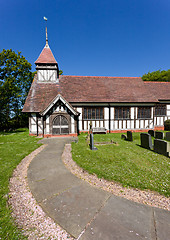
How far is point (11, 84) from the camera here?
74.3 ft

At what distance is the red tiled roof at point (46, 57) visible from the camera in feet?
58.5

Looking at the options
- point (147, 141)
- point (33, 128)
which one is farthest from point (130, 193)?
point (33, 128)

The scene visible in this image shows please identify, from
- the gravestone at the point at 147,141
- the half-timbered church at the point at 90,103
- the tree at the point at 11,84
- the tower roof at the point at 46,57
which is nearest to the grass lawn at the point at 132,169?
the gravestone at the point at 147,141

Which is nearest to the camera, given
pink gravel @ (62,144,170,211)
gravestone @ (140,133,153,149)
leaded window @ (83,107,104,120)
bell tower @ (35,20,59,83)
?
pink gravel @ (62,144,170,211)

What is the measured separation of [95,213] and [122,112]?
50.3ft

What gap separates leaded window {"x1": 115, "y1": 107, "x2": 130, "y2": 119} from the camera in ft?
53.7

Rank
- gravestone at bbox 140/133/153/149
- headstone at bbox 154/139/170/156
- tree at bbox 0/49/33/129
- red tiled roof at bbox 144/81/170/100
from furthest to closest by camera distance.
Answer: tree at bbox 0/49/33/129, red tiled roof at bbox 144/81/170/100, gravestone at bbox 140/133/153/149, headstone at bbox 154/139/170/156

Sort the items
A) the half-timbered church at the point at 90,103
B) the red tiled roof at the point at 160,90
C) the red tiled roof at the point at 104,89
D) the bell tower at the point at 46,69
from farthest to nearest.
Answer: the red tiled roof at the point at 160,90 < the bell tower at the point at 46,69 < the red tiled roof at the point at 104,89 < the half-timbered church at the point at 90,103

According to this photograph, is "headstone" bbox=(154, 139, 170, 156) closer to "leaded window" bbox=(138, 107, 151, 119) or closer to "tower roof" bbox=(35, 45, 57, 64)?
"leaded window" bbox=(138, 107, 151, 119)

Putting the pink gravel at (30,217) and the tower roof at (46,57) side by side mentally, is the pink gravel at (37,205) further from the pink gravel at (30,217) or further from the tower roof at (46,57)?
the tower roof at (46,57)

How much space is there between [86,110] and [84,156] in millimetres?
10094

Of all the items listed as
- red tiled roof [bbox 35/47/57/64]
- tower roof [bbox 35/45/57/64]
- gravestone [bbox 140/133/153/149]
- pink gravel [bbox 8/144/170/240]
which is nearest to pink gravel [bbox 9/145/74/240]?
pink gravel [bbox 8/144/170/240]

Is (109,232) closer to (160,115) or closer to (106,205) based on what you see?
(106,205)

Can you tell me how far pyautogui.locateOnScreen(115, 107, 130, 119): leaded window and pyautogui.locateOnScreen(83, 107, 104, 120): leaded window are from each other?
2.37m
